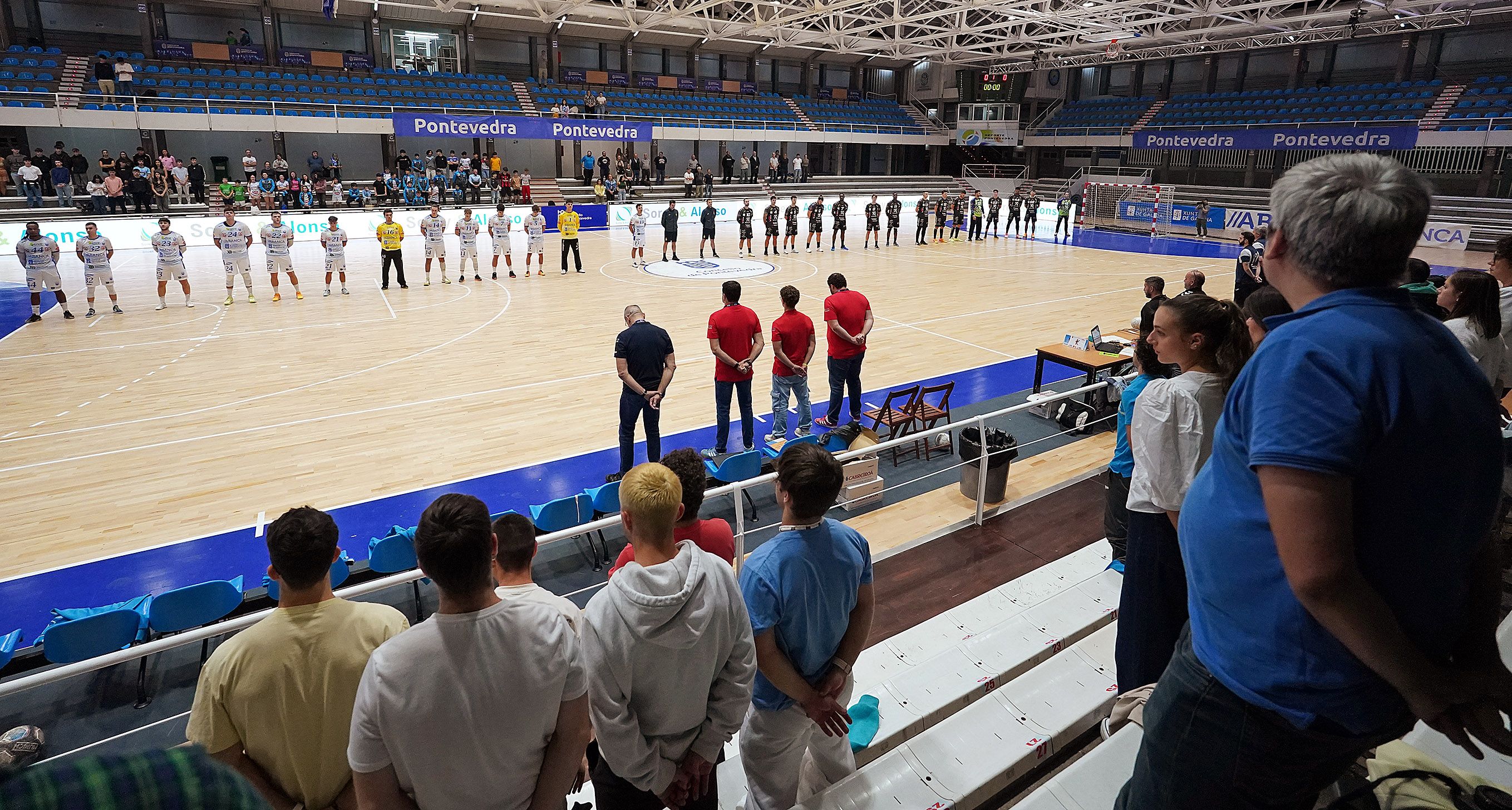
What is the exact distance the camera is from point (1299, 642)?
135 cm

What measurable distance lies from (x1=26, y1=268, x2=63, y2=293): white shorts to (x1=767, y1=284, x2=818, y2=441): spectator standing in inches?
503

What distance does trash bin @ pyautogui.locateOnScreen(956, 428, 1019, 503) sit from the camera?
6266mm

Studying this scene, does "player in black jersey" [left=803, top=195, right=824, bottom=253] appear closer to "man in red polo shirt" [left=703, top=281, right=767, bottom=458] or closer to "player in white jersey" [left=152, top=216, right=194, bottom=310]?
"player in white jersey" [left=152, top=216, right=194, bottom=310]

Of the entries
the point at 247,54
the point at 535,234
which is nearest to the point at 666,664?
the point at 535,234

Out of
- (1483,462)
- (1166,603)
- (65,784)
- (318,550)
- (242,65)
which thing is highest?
(242,65)

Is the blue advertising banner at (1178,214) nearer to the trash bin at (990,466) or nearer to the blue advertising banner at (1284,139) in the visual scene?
the blue advertising banner at (1284,139)

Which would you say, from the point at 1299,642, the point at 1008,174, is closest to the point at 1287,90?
the point at 1008,174

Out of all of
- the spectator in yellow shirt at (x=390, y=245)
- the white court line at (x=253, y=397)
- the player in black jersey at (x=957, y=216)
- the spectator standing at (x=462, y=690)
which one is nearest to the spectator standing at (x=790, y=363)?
the white court line at (x=253, y=397)

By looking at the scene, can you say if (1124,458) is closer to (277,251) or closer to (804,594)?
(804,594)

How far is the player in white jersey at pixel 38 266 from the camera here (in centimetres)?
1286

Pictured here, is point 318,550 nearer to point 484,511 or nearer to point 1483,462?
point 484,511

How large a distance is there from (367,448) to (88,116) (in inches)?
906

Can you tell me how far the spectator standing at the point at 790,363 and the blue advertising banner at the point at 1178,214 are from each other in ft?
87.1

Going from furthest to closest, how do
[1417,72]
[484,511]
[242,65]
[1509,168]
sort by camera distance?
[1417,72] → [242,65] → [1509,168] → [484,511]
